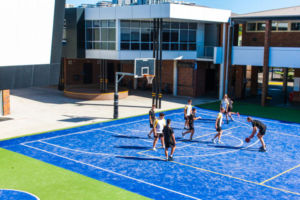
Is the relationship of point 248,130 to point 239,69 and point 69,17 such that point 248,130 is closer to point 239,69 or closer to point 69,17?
point 239,69

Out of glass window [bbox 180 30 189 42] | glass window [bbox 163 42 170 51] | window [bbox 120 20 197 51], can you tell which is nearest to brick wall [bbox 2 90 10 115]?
window [bbox 120 20 197 51]

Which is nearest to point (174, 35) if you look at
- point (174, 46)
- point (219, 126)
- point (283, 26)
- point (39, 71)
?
point (174, 46)

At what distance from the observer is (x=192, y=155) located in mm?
19141

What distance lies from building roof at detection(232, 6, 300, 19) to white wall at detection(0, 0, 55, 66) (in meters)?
19.4

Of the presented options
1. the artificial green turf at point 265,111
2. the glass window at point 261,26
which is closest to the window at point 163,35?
the glass window at point 261,26

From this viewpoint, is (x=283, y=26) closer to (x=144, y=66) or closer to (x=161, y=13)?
(x=161, y=13)

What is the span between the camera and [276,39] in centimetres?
3825

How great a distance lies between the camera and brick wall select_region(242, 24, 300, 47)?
3695 cm

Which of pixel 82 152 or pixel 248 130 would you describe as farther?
pixel 248 130

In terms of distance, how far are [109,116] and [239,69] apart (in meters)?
16.8

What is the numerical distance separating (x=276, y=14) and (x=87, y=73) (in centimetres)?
2576

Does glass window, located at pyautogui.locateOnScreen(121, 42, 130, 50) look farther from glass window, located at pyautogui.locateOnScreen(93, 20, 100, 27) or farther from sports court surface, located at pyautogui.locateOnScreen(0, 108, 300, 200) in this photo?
sports court surface, located at pyautogui.locateOnScreen(0, 108, 300, 200)

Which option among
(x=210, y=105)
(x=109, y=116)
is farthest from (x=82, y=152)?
(x=210, y=105)

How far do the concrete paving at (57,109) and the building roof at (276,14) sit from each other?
354 inches
